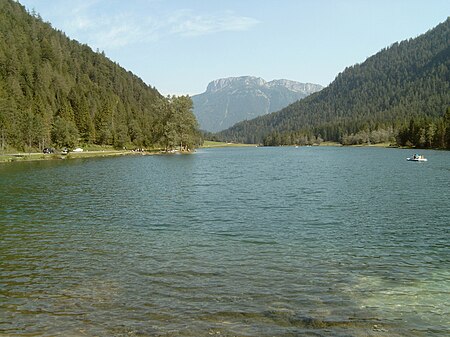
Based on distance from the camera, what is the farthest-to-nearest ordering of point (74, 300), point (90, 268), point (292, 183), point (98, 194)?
point (292, 183) < point (98, 194) < point (90, 268) < point (74, 300)

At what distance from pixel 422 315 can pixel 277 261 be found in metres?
8.71

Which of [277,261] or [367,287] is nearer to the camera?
[367,287]

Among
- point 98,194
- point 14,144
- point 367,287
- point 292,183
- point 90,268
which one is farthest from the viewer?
point 14,144

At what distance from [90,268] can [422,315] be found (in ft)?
54.9

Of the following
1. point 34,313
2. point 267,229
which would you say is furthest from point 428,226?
point 34,313

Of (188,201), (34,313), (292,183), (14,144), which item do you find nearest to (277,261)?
(34,313)

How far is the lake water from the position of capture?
49.5 feet

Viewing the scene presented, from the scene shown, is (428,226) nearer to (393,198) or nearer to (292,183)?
(393,198)

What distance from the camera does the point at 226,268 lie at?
71.2 feet

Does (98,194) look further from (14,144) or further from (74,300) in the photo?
(14,144)

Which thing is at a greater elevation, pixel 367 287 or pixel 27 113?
pixel 27 113

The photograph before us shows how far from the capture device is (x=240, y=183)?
67125mm

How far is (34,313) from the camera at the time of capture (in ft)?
52.2

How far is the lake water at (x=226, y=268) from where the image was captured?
1509cm
